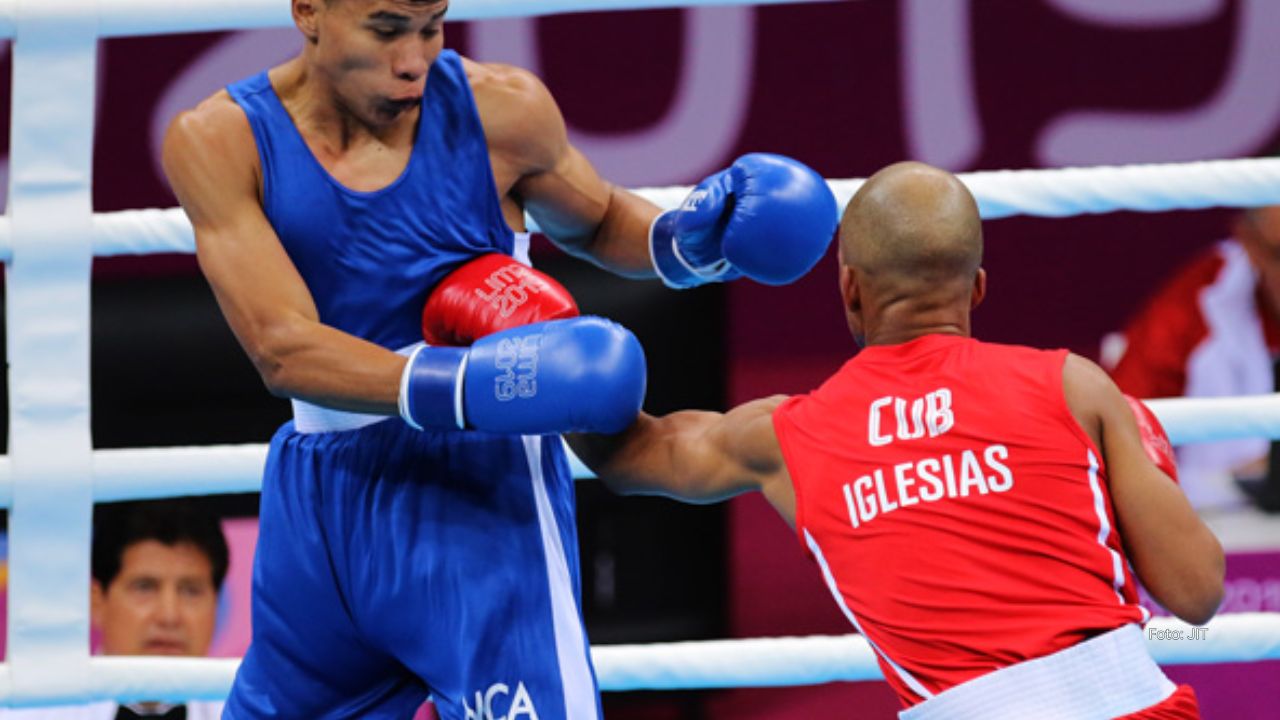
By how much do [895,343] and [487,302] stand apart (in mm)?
419

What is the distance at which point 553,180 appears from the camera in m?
1.96

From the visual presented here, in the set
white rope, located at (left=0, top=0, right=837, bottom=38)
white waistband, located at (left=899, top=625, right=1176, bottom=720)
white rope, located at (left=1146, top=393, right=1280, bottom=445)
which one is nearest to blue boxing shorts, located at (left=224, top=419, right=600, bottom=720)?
white waistband, located at (left=899, top=625, right=1176, bottom=720)

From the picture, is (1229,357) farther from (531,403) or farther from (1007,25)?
(531,403)

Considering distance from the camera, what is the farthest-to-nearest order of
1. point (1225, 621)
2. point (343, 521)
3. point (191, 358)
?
point (191, 358) < point (1225, 621) < point (343, 521)

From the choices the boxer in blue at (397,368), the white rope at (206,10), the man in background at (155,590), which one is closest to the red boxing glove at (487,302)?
the boxer in blue at (397,368)

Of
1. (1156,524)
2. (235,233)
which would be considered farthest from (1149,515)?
(235,233)

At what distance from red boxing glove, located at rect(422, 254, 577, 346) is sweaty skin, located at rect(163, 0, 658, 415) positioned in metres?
0.09

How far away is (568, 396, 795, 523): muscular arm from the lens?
5.76ft

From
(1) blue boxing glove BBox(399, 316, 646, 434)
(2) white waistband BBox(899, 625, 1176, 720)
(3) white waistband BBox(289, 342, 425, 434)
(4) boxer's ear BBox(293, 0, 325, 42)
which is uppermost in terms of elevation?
(4) boxer's ear BBox(293, 0, 325, 42)

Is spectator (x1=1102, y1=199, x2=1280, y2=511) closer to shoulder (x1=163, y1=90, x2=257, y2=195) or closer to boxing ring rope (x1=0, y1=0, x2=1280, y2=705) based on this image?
boxing ring rope (x1=0, y1=0, x2=1280, y2=705)

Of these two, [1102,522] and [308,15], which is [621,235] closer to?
[308,15]

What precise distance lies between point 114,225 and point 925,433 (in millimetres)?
1266

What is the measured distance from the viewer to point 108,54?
354 centimetres

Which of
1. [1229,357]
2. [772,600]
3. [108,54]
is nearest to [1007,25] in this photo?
[1229,357]
